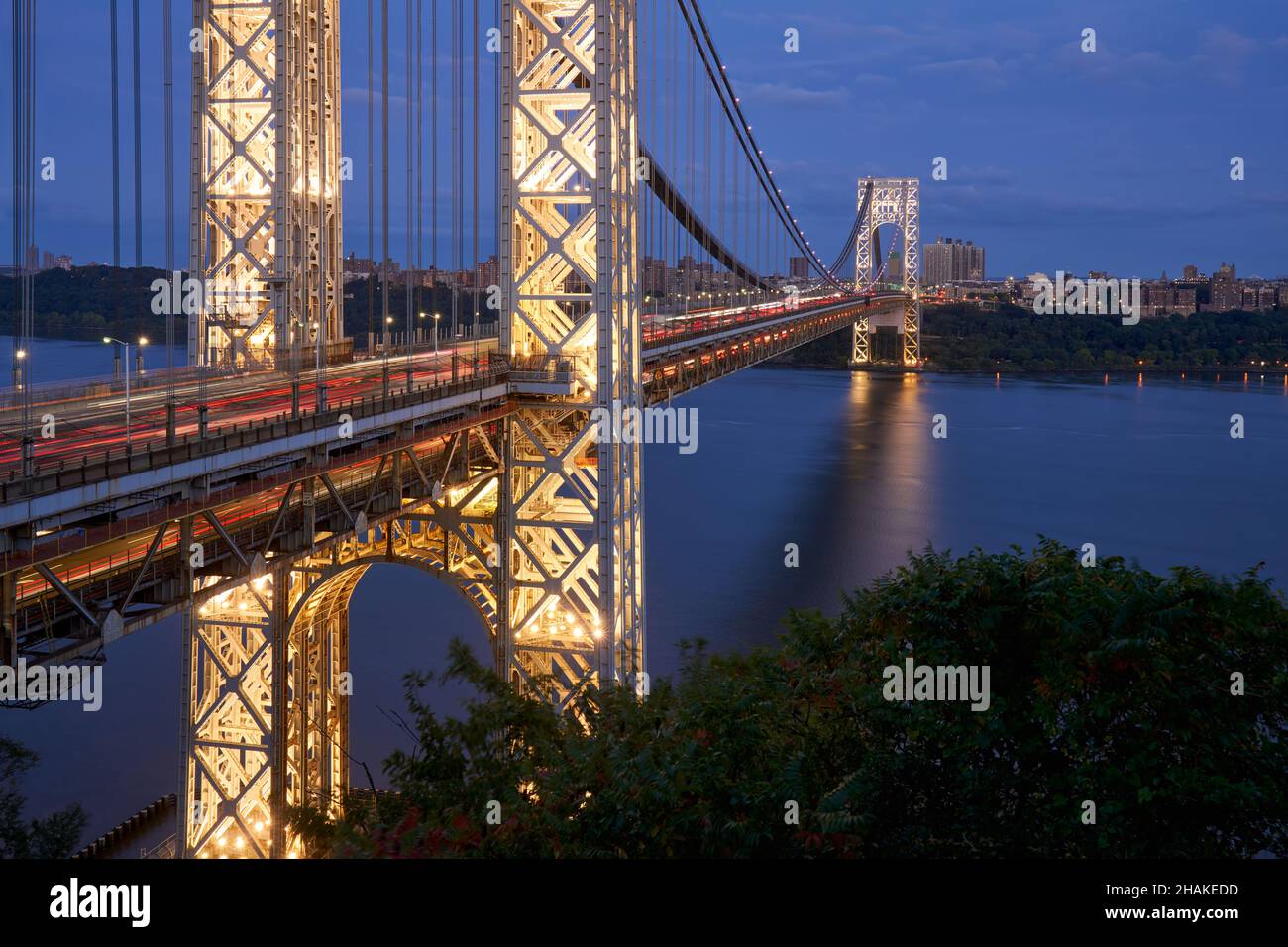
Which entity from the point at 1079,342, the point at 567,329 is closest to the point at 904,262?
the point at 1079,342

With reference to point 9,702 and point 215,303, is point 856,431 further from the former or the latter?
point 9,702

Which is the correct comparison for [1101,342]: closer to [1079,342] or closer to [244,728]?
[1079,342]

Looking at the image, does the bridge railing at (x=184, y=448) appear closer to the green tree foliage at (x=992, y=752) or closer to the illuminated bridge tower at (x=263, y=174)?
the green tree foliage at (x=992, y=752)

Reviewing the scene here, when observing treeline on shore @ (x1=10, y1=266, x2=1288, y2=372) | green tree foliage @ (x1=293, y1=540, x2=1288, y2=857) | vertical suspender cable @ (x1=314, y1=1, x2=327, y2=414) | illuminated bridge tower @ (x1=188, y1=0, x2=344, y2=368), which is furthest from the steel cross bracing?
treeline on shore @ (x1=10, y1=266, x2=1288, y2=372)

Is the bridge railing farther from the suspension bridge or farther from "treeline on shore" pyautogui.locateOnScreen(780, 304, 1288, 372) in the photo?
"treeline on shore" pyautogui.locateOnScreen(780, 304, 1288, 372)
